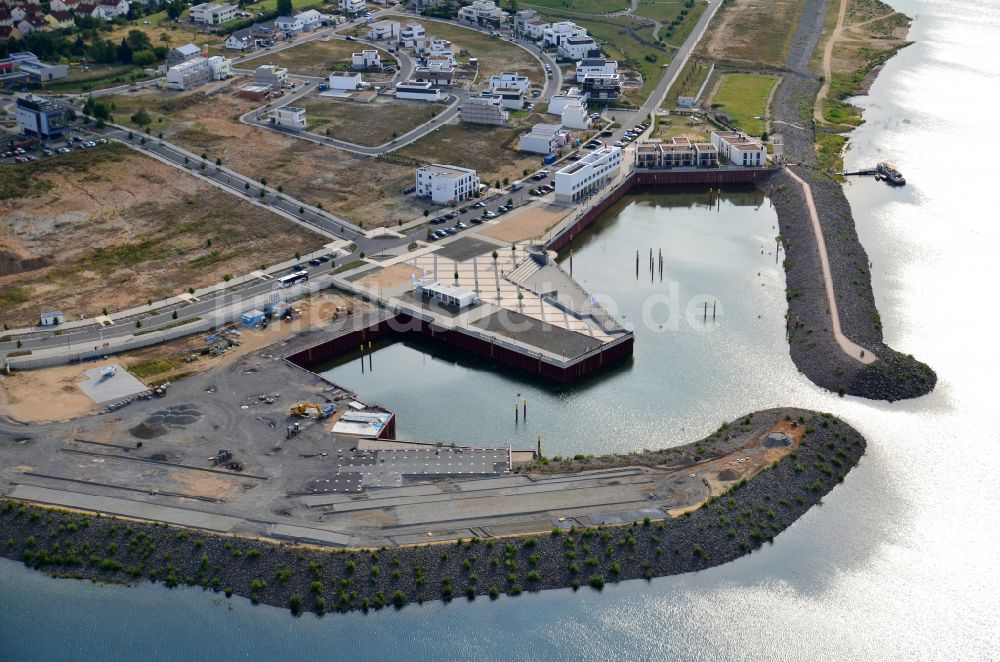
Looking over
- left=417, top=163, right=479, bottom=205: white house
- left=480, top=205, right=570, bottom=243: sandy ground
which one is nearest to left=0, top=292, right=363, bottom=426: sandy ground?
left=480, top=205, right=570, bottom=243: sandy ground

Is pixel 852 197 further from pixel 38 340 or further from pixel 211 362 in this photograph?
pixel 38 340

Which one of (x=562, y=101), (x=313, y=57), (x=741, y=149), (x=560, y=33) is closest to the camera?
(x=741, y=149)

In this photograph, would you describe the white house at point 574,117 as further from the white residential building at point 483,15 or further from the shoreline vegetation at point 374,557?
the shoreline vegetation at point 374,557

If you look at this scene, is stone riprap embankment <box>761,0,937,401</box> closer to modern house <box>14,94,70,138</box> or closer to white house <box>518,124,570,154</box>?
white house <box>518,124,570,154</box>

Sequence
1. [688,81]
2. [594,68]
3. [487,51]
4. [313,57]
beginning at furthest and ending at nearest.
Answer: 1. [487,51]
2. [313,57]
3. [688,81]
4. [594,68]

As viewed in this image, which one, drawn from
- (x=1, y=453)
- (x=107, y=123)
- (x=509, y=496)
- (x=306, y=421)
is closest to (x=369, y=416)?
(x=306, y=421)

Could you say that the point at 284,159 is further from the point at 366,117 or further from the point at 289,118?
the point at 366,117

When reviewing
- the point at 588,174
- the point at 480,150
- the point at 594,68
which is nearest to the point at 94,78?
the point at 480,150

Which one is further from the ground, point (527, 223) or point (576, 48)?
point (576, 48)

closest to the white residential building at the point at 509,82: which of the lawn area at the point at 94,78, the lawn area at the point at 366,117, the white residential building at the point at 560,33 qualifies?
the lawn area at the point at 366,117
